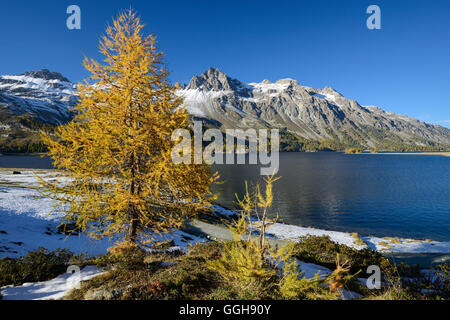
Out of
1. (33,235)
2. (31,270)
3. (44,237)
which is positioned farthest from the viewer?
(44,237)

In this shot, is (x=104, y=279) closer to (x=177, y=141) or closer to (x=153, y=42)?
(x=177, y=141)

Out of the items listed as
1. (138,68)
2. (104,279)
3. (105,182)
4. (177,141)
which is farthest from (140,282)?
(138,68)

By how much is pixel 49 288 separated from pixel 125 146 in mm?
5353

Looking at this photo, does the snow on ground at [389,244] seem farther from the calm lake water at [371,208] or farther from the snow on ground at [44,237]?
the calm lake water at [371,208]

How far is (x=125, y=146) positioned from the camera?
329 inches

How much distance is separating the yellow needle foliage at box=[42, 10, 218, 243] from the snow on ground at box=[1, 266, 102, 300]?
162 centimetres

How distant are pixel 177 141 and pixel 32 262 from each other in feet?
24.0

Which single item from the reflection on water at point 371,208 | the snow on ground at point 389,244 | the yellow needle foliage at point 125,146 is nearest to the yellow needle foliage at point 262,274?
the yellow needle foliage at point 125,146

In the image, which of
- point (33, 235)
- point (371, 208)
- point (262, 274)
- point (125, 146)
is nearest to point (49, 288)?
point (125, 146)

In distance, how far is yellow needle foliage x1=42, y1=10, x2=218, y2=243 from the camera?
27.0ft

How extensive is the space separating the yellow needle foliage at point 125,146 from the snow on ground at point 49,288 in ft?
5.32

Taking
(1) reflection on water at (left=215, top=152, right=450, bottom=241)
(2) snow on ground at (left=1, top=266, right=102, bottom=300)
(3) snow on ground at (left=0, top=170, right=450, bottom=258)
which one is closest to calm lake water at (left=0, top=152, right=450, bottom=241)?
(1) reflection on water at (left=215, top=152, right=450, bottom=241)

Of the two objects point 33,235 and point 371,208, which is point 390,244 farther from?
point 33,235

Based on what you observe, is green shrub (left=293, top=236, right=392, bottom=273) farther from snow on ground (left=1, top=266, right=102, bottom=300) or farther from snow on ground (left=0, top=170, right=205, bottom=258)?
snow on ground (left=1, top=266, right=102, bottom=300)
